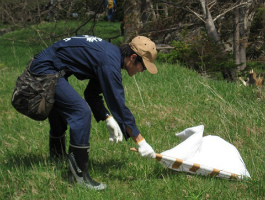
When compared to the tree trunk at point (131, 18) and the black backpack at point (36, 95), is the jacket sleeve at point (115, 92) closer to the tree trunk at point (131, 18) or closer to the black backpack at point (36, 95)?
the black backpack at point (36, 95)

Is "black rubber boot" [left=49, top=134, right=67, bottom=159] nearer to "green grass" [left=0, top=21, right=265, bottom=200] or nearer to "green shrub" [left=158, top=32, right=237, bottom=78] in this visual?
"green grass" [left=0, top=21, right=265, bottom=200]

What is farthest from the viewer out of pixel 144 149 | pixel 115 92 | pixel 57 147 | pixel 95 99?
pixel 57 147

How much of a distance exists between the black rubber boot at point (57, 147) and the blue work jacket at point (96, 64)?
2.59 feet

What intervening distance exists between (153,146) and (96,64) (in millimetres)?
1439

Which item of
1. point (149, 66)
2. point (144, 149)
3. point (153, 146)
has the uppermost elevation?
point (149, 66)

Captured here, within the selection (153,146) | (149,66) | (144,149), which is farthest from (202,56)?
(144,149)

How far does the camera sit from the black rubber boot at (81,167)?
332cm

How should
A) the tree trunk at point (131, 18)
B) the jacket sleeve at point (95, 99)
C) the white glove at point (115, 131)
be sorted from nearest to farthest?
1. the white glove at point (115, 131)
2. the jacket sleeve at point (95, 99)
3. the tree trunk at point (131, 18)

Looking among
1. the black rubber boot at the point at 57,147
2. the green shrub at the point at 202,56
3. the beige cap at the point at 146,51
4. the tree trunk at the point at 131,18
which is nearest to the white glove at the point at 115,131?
the black rubber boot at the point at 57,147

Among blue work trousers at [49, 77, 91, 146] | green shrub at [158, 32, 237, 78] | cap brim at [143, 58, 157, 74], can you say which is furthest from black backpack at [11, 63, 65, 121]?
green shrub at [158, 32, 237, 78]

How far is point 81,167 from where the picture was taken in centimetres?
338

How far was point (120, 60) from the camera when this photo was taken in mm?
3273

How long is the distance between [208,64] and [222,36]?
291 centimetres

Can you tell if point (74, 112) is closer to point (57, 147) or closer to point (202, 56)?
point (57, 147)
